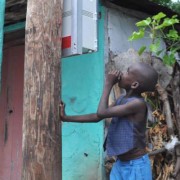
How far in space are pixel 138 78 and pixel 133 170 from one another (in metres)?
0.72

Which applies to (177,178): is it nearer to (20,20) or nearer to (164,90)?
(164,90)

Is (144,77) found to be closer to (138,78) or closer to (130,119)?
(138,78)

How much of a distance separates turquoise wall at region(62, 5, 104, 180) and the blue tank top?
1282 mm

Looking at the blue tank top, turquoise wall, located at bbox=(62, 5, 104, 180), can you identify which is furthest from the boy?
turquoise wall, located at bbox=(62, 5, 104, 180)

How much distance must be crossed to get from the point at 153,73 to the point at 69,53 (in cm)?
70

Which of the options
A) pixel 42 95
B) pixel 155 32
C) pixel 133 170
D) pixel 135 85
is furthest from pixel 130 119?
pixel 155 32

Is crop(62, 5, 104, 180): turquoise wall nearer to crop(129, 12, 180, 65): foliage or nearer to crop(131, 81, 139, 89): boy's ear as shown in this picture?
crop(129, 12, 180, 65): foliage

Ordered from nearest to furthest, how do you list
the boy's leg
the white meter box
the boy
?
the white meter box
the boy
the boy's leg

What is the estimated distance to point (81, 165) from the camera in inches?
182

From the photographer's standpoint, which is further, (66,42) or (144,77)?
(144,77)

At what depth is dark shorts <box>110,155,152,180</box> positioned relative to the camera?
312cm

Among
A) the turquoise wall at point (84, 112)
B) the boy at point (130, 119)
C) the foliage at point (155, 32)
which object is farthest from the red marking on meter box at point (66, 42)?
the turquoise wall at point (84, 112)

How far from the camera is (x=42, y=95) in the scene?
2.74 meters

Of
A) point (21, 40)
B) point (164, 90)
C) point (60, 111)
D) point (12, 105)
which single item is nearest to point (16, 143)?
point (12, 105)
